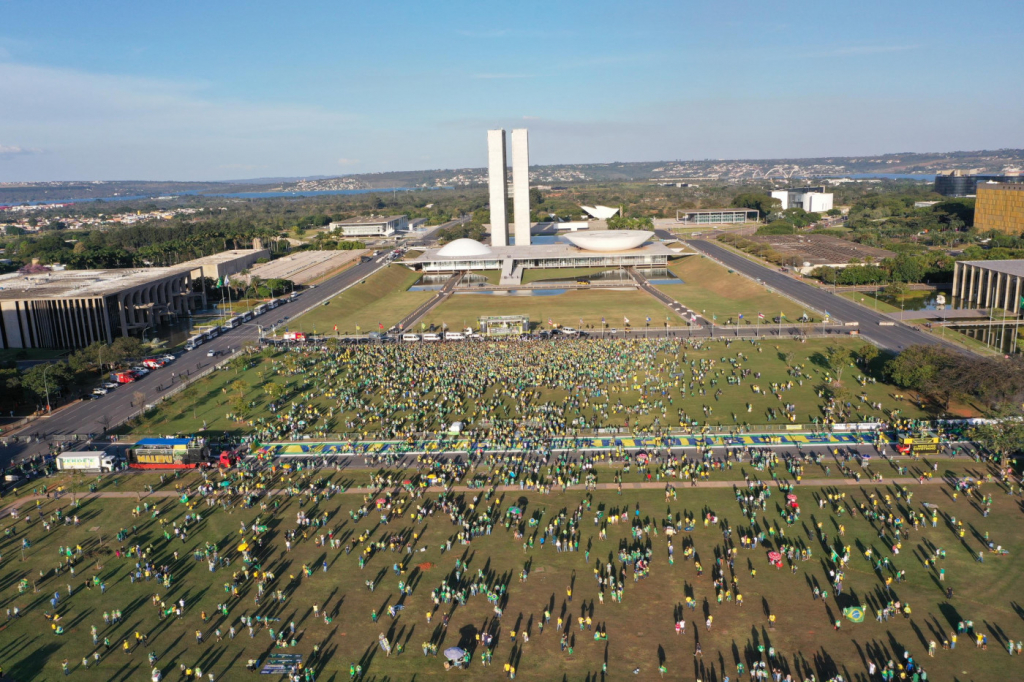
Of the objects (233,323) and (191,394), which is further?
(233,323)

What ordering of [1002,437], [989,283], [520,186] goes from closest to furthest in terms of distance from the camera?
1. [1002,437]
2. [989,283]
3. [520,186]

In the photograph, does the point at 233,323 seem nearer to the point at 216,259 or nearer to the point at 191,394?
the point at 191,394

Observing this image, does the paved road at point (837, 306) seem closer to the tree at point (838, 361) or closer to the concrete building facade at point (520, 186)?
the tree at point (838, 361)

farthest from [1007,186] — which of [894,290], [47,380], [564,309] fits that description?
[47,380]

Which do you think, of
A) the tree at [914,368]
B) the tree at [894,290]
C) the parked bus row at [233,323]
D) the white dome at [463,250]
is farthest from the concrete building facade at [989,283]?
the parked bus row at [233,323]

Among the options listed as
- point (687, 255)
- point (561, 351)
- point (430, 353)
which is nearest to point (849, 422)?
point (561, 351)

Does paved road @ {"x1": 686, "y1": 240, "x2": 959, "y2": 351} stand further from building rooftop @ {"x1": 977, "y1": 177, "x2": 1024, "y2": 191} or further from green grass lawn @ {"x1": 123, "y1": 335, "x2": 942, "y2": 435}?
building rooftop @ {"x1": 977, "y1": 177, "x2": 1024, "y2": 191}

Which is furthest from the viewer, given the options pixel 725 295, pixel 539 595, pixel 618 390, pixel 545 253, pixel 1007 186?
pixel 1007 186
